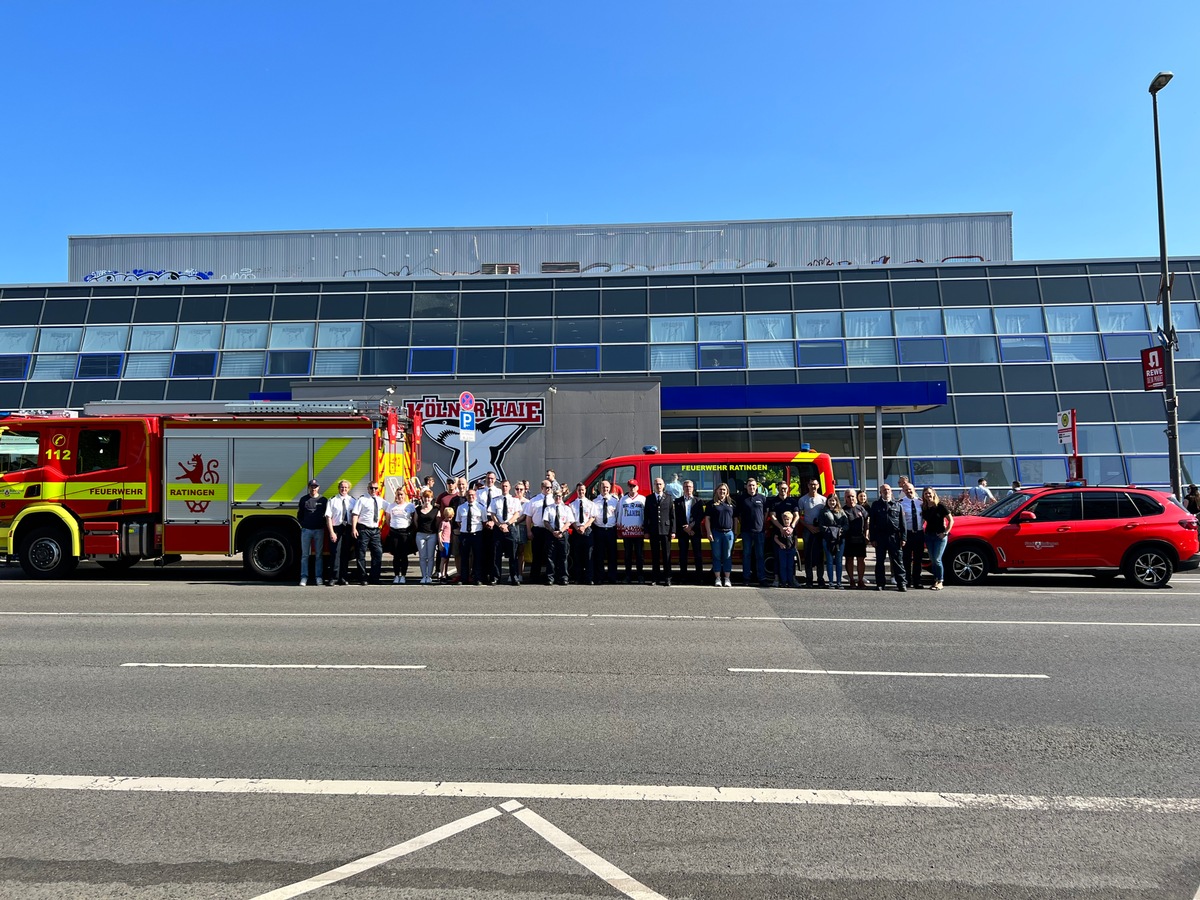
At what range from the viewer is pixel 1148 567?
13.9 meters

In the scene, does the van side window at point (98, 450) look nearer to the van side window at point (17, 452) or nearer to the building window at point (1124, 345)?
the van side window at point (17, 452)

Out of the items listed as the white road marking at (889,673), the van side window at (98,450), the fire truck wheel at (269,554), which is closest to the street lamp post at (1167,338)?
the white road marking at (889,673)

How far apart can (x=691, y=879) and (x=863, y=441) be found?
70.9 feet

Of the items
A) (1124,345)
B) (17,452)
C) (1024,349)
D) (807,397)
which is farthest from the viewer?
(1024,349)

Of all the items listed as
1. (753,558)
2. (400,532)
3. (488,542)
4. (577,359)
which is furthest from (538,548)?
(577,359)

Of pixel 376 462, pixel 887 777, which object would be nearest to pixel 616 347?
pixel 376 462

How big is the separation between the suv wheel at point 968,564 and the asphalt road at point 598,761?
4.76 metres

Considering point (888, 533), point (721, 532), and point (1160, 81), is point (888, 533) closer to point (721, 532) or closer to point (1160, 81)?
point (721, 532)

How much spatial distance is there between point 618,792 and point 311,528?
10677mm

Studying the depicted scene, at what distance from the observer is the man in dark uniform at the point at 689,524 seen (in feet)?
46.7

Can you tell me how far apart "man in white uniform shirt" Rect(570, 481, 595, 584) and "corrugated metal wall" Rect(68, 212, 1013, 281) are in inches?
827

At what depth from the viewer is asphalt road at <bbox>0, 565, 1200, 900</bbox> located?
12.3 feet

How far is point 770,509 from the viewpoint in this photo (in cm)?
1437

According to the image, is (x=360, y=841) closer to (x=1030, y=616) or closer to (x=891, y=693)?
(x=891, y=693)
